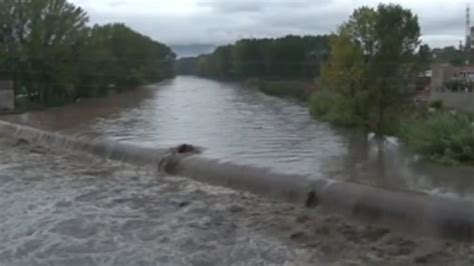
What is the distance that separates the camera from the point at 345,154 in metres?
13.5

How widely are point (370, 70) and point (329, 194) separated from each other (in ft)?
34.3

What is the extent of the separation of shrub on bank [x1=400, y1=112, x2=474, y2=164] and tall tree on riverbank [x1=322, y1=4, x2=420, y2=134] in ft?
14.1

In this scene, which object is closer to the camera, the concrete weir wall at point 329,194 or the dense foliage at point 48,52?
the concrete weir wall at point 329,194

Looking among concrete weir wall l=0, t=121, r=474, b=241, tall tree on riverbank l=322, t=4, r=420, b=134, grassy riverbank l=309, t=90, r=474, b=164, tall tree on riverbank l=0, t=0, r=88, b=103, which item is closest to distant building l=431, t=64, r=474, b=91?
tall tree on riverbank l=322, t=4, r=420, b=134

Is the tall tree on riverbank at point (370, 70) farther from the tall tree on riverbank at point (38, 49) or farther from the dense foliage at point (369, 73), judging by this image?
the tall tree on riverbank at point (38, 49)

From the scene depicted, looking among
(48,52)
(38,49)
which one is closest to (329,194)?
(38,49)

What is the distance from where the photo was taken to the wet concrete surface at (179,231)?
283 inches

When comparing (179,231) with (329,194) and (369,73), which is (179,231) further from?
(369,73)

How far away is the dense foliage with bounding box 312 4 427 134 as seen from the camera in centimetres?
1759

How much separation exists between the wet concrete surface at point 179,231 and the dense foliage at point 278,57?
21.8m

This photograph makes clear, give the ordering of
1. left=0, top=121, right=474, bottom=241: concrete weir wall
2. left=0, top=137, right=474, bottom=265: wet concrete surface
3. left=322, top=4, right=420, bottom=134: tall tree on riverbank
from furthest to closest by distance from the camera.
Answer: left=322, top=4, right=420, bottom=134: tall tree on riverbank, left=0, top=121, right=474, bottom=241: concrete weir wall, left=0, top=137, right=474, bottom=265: wet concrete surface

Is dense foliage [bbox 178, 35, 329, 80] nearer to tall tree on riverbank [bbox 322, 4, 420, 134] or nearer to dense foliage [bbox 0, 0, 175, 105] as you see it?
tall tree on riverbank [bbox 322, 4, 420, 134]

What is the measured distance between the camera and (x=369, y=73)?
18.3 metres

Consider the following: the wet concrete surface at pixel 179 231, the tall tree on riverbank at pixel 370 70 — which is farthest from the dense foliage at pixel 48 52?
the wet concrete surface at pixel 179 231
